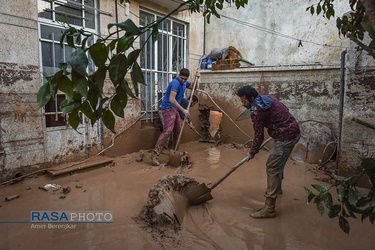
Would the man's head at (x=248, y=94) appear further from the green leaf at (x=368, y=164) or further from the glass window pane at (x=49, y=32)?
the glass window pane at (x=49, y=32)

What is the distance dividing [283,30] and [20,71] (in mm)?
5969

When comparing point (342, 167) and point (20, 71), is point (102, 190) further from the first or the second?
point (342, 167)

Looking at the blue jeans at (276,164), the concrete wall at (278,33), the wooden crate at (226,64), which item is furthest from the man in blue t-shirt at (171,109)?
the concrete wall at (278,33)

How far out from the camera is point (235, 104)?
680cm

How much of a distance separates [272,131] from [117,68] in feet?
9.01

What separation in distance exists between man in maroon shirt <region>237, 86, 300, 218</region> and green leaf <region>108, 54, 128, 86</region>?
2.40 m

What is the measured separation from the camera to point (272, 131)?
3408 mm

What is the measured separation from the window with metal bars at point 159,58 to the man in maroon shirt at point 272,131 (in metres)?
3.21

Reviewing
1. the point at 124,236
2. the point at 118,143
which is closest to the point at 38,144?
the point at 118,143

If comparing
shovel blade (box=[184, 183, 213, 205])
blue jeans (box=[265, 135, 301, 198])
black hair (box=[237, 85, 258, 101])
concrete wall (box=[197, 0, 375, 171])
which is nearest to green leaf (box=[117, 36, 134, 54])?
black hair (box=[237, 85, 258, 101])

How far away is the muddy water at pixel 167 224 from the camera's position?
8.68 ft

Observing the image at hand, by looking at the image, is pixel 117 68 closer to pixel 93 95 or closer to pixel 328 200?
pixel 93 95

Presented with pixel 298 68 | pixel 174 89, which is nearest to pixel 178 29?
pixel 174 89

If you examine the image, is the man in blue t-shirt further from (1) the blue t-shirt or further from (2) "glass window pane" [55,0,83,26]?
(2) "glass window pane" [55,0,83,26]
